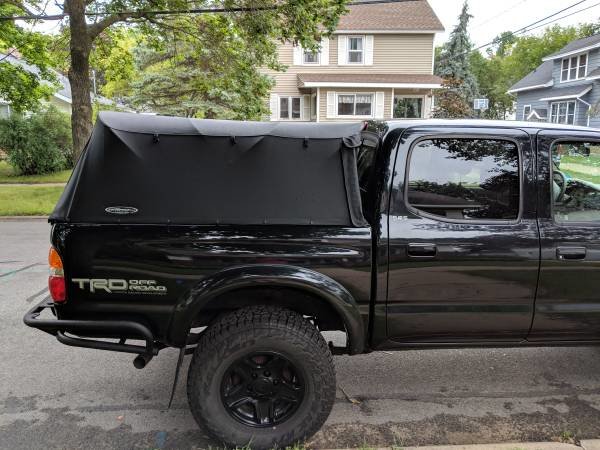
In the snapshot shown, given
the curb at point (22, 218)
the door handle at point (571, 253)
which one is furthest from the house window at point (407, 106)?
the door handle at point (571, 253)

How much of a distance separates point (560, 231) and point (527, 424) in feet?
4.07

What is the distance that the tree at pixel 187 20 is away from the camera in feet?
30.3

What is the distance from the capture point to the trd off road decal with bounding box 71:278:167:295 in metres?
2.65

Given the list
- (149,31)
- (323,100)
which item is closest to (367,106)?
(323,100)

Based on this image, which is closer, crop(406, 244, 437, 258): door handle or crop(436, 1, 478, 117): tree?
crop(406, 244, 437, 258): door handle

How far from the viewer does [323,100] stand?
23656 mm

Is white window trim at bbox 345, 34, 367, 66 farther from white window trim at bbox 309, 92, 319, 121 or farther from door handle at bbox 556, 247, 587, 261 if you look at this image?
door handle at bbox 556, 247, 587, 261

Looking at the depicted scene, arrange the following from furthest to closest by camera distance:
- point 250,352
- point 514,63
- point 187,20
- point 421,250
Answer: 1. point 514,63
2. point 187,20
3. point 421,250
4. point 250,352

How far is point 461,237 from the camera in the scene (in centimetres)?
278

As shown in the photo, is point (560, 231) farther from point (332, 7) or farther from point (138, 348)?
point (332, 7)

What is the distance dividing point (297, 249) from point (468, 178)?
3.68 feet

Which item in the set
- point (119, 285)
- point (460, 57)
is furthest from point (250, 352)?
point (460, 57)

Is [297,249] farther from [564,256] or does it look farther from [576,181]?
[576,181]

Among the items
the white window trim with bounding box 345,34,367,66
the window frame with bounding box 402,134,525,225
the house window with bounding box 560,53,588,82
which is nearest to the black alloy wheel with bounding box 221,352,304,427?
the window frame with bounding box 402,134,525,225
